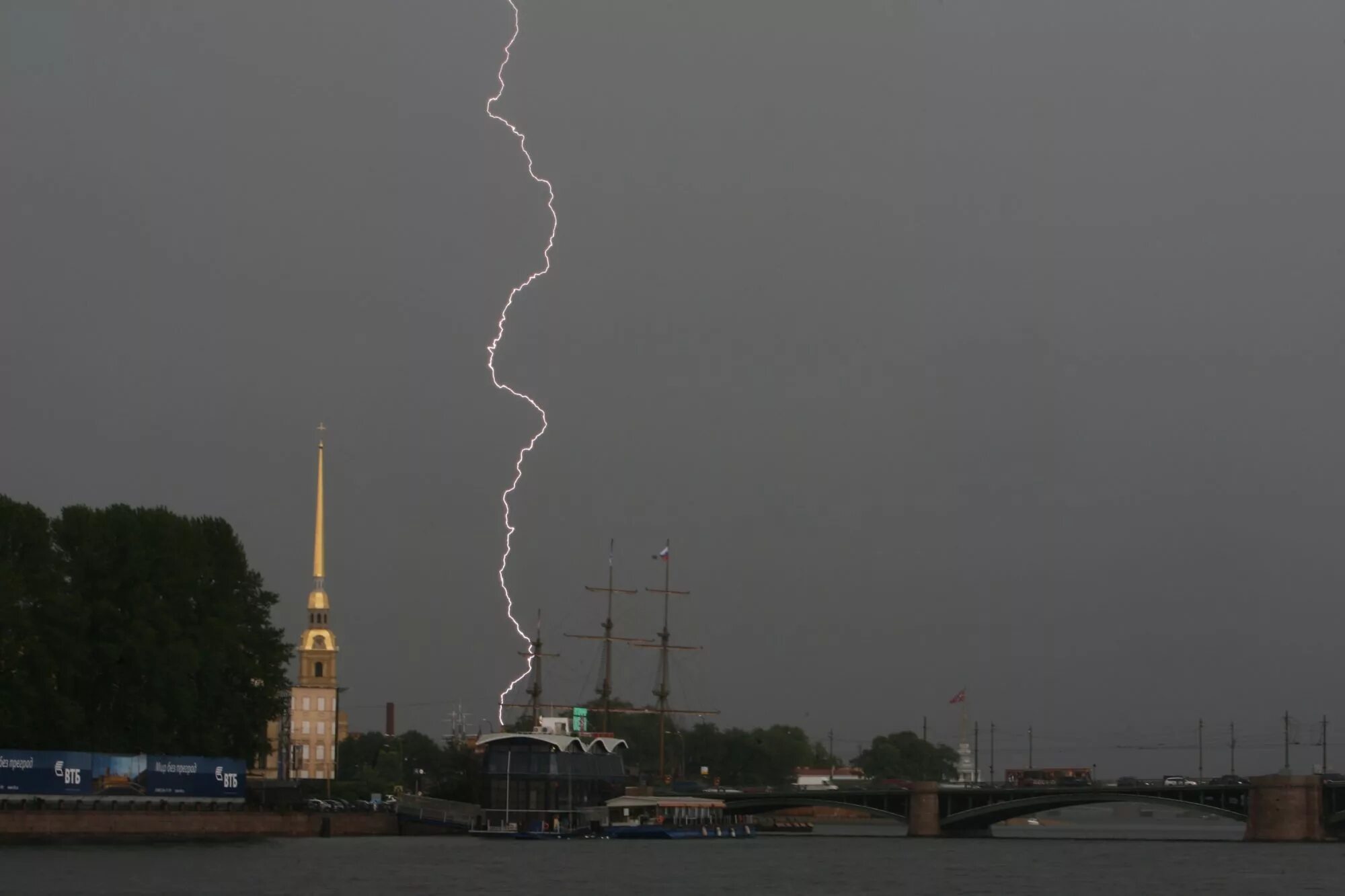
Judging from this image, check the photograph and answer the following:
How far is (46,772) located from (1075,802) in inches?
2059

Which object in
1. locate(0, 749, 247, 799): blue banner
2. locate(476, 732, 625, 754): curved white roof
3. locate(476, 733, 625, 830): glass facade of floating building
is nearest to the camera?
locate(0, 749, 247, 799): blue banner

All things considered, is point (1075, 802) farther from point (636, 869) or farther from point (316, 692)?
point (316, 692)

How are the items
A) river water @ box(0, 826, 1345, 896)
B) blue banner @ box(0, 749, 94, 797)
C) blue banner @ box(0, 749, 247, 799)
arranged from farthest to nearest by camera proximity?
blue banner @ box(0, 749, 247, 799)
blue banner @ box(0, 749, 94, 797)
river water @ box(0, 826, 1345, 896)

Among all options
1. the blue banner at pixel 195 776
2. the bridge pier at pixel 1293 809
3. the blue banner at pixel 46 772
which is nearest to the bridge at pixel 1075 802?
the bridge pier at pixel 1293 809

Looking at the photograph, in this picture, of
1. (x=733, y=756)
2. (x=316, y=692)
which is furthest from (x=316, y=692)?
(x=733, y=756)

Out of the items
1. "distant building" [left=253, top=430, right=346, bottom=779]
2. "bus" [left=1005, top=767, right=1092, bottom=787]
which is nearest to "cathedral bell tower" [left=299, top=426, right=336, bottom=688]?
"distant building" [left=253, top=430, right=346, bottom=779]

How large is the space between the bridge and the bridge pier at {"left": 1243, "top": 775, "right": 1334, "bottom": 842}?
0.03 metres

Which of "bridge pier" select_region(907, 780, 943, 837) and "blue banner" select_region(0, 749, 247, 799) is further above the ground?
"blue banner" select_region(0, 749, 247, 799)

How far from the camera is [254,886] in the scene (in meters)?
52.7

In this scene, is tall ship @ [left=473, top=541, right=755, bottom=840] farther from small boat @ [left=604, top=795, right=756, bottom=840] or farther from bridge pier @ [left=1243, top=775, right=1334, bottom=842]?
bridge pier @ [left=1243, top=775, right=1334, bottom=842]

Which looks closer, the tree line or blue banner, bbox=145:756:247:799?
the tree line

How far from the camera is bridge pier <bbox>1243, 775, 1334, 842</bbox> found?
97.4 meters

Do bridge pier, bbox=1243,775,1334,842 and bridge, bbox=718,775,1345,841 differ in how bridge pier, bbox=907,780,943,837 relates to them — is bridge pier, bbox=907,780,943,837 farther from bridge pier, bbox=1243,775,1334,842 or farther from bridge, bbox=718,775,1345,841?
bridge pier, bbox=1243,775,1334,842

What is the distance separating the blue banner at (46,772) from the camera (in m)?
74.6
